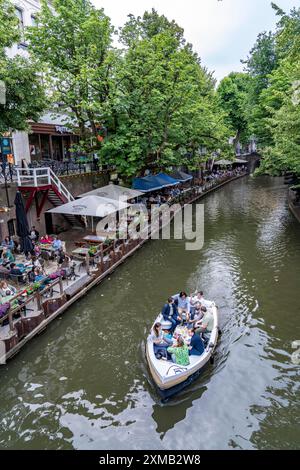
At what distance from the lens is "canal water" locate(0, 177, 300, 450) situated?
8.13 m

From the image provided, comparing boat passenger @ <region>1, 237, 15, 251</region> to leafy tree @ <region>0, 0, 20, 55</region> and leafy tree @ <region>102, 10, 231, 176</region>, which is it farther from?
leafy tree @ <region>102, 10, 231, 176</region>

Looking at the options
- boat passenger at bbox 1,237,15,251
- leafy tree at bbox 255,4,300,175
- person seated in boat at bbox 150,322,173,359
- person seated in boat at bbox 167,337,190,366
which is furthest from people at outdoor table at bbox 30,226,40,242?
leafy tree at bbox 255,4,300,175

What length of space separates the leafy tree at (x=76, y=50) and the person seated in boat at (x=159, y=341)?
14975 millimetres

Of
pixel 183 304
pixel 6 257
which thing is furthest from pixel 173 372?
pixel 6 257

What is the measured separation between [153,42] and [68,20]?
6042 mm

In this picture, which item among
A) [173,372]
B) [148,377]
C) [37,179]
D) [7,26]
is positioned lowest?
[148,377]

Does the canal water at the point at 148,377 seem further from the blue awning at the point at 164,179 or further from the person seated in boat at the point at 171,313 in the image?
the blue awning at the point at 164,179

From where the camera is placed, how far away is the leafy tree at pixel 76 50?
2056cm

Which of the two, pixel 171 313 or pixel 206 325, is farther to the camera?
pixel 171 313

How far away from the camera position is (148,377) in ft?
32.7

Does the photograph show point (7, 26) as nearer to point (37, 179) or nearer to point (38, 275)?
point (37, 179)

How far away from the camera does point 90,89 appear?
22188mm

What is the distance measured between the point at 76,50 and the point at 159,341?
62.2ft

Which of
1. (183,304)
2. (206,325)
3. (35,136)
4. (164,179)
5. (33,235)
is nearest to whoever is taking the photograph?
(206,325)
